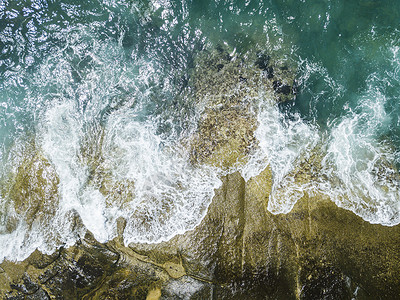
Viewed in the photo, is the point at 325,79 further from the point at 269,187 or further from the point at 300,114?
the point at 269,187

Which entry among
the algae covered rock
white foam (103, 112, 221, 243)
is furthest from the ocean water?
the algae covered rock

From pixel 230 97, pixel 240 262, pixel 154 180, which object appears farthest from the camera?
pixel 230 97

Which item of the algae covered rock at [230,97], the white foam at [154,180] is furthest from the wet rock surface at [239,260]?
the algae covered rock at [230,97]

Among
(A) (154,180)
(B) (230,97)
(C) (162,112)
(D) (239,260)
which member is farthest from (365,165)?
(C) (162,112)

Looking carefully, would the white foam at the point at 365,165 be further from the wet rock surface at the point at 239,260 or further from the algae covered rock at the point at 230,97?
the algae covered rock at the point at 230,97

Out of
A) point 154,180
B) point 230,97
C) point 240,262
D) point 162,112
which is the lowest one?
→ point 240,262

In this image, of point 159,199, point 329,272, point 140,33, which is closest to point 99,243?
point 159,199

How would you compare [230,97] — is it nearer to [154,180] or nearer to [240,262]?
[154,180]

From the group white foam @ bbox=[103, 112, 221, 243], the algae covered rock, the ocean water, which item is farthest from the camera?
the algae covered rock

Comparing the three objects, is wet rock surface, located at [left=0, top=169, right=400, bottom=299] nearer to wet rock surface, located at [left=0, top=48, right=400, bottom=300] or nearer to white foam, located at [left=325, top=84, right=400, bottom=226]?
wet rock surface, located at [left=0, top=48, right=400, bottom=300]
